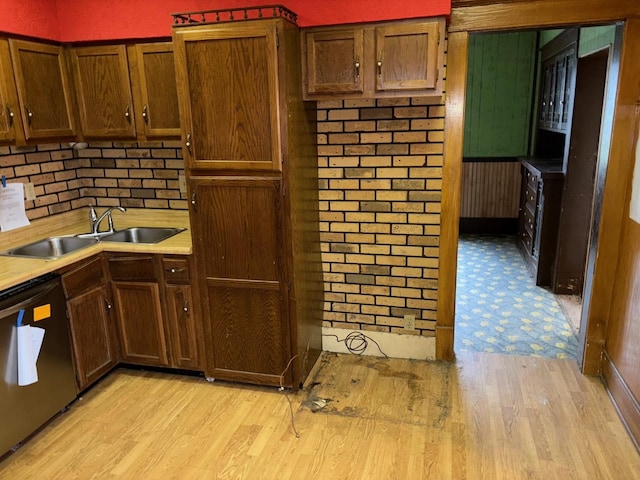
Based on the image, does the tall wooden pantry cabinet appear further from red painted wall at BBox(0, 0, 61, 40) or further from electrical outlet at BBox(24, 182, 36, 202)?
electrical outlet at BBox(24, 182, 36, 202)

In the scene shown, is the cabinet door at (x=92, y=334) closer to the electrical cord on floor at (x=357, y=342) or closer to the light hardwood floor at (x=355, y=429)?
the light hardwood floor at (x=355, y=429)

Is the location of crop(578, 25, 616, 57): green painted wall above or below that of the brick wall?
above

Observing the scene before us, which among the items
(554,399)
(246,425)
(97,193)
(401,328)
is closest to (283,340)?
(246,425)

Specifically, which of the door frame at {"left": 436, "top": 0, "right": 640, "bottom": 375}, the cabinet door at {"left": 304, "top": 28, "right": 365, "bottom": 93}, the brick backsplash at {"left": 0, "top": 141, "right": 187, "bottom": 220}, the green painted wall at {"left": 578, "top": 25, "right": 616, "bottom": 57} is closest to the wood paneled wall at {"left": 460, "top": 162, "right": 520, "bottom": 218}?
the green painted wall at {"left": 578, "top": 25, "right": 616, "bottom": 57}

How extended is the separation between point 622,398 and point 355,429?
1385 mm

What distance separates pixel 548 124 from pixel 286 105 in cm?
372

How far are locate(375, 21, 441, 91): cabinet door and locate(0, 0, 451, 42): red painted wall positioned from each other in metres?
0.07

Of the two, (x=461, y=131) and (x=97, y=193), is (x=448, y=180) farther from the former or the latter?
(x=97, y=193)

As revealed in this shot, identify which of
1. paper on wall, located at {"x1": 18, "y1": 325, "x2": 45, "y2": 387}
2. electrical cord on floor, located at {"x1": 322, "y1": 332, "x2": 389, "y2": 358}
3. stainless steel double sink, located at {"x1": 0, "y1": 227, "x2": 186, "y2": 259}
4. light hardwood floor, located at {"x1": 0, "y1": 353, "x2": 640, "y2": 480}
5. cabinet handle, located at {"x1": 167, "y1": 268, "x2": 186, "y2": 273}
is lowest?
light hardwood floor, located at {"x1": 0, "y1": 353, "x2": 640, "y2": 480}

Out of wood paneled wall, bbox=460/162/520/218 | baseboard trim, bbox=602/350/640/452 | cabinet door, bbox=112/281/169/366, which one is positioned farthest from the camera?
wood paneled wall, bbox=460/162/520/218

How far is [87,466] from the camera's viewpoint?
2.24 m

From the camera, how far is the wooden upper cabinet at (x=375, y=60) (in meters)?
2.38

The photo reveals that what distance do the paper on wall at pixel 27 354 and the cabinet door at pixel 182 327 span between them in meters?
0.71

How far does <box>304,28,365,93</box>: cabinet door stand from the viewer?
2451mm
